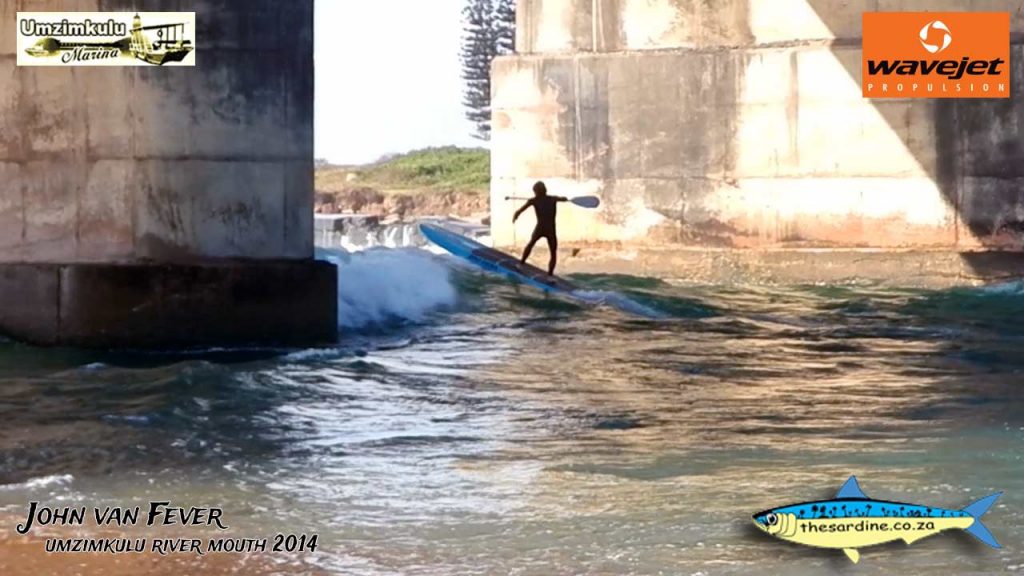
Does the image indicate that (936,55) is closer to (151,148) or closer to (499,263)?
(499,263)

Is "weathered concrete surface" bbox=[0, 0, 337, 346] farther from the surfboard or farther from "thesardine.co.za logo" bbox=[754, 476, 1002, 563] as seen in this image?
the surfboard

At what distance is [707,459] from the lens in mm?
10164

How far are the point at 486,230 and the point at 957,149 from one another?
23.1 meters

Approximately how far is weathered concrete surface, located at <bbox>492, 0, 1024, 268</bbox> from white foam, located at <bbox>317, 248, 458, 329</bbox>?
3.71 metres

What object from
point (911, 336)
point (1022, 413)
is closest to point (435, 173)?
point (911, 336)

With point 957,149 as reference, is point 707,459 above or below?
below

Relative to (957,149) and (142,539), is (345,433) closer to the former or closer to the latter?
(142,539)

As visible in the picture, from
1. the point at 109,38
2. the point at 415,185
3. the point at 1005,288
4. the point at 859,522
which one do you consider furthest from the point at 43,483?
the point at 415,185

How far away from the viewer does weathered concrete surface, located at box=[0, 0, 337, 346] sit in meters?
15.1

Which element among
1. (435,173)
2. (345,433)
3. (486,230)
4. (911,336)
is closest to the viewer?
(345,433)

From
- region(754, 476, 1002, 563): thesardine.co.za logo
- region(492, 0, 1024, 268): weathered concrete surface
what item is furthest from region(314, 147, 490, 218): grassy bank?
region(754, 476, 1002, 563): thesardine.co.za logo

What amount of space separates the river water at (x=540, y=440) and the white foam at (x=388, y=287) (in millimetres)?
637

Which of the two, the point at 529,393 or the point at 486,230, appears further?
the point at 486,230

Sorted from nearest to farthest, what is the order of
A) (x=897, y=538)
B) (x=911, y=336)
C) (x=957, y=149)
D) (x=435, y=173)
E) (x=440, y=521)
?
1. (x=897, y=538)
2. (x=440, y=521)
3. (x=911, y=336)
4. (x=957, y=149)
5. (x=435, y=173)
